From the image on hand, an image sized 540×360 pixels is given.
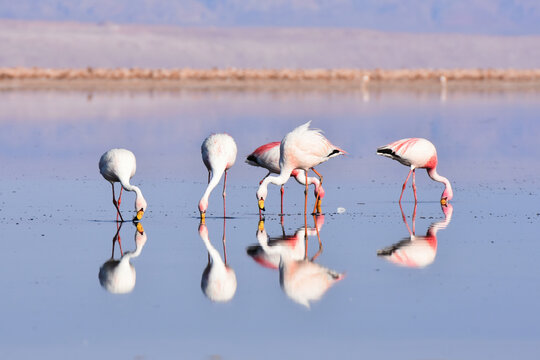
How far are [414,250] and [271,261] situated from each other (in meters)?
1.48

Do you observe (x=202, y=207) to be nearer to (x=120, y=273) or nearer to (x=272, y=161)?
(x=272, y=161)

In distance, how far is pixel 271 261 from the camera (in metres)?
10.7

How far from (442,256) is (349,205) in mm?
3822

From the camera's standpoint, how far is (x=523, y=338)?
779cm

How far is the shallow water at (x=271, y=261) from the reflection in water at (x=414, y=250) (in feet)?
0.11

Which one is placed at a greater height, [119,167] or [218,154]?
[218,154]

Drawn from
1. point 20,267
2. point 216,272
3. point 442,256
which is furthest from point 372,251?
point 20,267

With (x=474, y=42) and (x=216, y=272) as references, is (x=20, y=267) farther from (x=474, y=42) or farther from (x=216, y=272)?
(x=474, y=42)

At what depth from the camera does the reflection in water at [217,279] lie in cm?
916

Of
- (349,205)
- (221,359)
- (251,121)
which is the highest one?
(251,121)

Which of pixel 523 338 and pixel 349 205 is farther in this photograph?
pixel 349 205

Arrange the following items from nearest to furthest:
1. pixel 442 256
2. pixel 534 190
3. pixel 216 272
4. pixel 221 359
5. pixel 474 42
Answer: pixel 221 359
pixel 216 272
pixel 442 256
pixel 534 190
pixel 474 42

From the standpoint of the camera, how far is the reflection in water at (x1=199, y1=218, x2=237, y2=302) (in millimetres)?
9164

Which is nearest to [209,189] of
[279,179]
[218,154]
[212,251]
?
[218,154]
